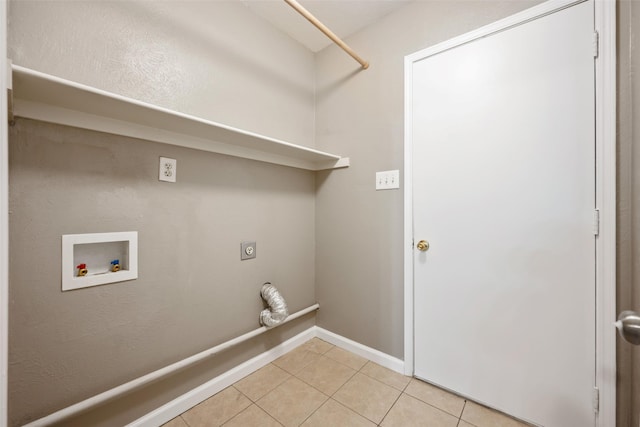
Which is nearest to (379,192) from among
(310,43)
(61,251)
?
(310,43)

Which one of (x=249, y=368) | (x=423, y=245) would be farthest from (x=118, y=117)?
(x=423, y=245)

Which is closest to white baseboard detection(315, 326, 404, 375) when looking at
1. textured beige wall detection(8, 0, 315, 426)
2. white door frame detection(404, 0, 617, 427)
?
textured beige wall detection(8, 0, 315, 426)

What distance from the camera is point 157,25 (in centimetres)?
127

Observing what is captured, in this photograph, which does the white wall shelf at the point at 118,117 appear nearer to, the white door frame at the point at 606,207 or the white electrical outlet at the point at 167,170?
the white electrical outlet at the point at 167,170

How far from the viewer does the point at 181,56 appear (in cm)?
136

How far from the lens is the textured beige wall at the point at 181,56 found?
100 cm

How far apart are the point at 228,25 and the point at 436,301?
85.9 inches

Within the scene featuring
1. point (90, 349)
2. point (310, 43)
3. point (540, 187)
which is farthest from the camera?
point (310, 43)

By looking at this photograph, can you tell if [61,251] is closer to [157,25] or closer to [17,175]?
[17,175]

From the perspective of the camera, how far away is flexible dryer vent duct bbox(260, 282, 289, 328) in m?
1.64

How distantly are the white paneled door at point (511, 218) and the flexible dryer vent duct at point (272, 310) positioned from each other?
0.88m

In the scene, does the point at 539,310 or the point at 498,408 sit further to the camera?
the point at 498,408

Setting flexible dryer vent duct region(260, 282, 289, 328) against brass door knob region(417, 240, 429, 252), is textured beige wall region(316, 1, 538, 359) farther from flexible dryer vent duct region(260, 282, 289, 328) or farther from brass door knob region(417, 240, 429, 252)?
flexible dryer vent duct region(260, 282, 289, 328)

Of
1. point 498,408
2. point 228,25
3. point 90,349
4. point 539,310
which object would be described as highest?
point 228,25
